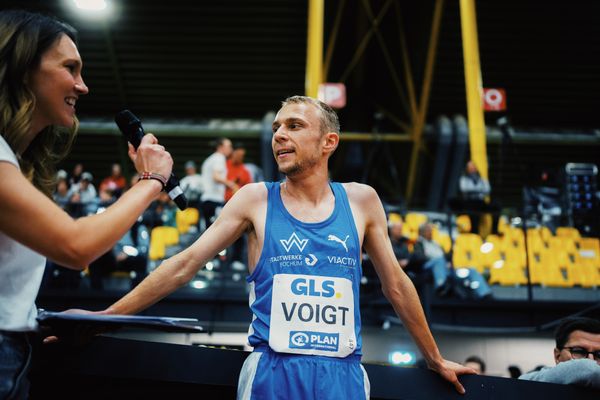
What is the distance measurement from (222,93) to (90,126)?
3619mm

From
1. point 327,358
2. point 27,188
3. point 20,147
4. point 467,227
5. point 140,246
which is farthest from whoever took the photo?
point 467,227

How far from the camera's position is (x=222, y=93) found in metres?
16.4

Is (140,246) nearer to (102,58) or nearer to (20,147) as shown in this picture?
(20,147)

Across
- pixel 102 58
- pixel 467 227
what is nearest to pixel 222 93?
pixel 102 58

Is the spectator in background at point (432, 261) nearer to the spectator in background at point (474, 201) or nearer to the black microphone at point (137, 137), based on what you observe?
the spectator in background at point (474, 201)

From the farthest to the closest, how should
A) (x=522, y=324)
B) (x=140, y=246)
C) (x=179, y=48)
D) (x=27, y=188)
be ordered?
(x=179, y=48) < (x=522, y=324) < (x=140, y=246) < (x=27, y=188)

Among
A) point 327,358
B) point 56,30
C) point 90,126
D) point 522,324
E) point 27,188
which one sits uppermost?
point 90,126

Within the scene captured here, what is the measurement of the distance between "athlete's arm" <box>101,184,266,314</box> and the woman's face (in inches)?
24.5

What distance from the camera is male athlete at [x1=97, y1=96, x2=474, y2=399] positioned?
6.15ft

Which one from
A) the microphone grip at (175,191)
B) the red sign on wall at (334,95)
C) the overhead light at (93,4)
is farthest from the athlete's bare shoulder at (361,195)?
the red sign on wall at (334,95)

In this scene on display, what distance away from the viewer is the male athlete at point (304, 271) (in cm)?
188

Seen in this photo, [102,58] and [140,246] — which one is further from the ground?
[102,58]

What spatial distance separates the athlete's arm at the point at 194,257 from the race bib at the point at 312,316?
28 cm

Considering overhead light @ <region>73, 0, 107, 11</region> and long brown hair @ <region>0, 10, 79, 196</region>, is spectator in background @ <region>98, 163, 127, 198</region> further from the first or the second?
long brown hair @ <region>0, 10, 79, 196</region>
